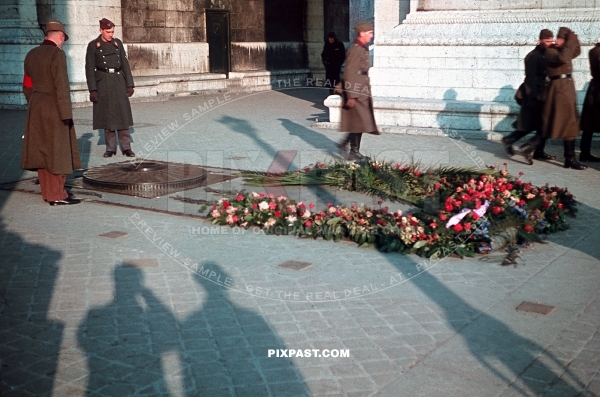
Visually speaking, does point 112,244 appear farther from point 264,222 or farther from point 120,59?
point 120,59

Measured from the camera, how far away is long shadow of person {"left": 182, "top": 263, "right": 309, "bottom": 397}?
13.1 ft

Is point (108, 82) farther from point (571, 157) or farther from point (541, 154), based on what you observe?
point (571, 157)

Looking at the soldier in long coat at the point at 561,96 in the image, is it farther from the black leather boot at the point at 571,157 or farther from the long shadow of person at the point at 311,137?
the long shadow of person at the point at 311,137

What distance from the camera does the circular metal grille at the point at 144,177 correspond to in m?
8.93

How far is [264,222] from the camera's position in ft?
23.9

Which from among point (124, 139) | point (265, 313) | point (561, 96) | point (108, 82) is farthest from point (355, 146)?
point (265, 313)

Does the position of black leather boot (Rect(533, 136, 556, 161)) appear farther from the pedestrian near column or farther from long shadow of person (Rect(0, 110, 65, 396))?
long shadow of person (Rect(0, 110, 65, 396))

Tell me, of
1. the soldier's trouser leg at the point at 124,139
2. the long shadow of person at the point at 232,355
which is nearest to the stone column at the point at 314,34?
the soldier's trouser leg at the point at 124,139

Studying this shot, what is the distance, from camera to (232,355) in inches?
173

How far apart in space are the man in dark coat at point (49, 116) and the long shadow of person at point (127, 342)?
297cm

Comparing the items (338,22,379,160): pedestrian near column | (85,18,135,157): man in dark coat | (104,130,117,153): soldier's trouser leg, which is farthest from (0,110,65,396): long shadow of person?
(338,22,379,160): pedestrian near column

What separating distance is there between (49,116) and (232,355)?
4.78 m

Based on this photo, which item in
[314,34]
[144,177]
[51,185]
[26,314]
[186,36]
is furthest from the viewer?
[314,34]

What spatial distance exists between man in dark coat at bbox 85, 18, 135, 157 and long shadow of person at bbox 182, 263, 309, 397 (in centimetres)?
636
